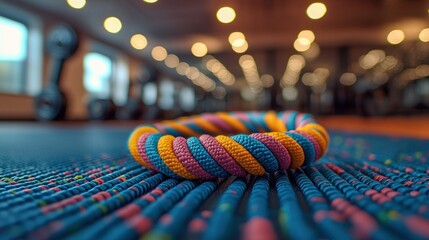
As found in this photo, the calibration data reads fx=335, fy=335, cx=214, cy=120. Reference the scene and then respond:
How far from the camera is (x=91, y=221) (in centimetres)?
25

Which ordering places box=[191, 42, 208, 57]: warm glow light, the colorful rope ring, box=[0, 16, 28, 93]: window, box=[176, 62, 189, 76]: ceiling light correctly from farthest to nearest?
box=[176, 62, 189, 76]: ceiling light → box=[191, 42, 208, 57]: warm glow light → box=[0, 16, 28, 93]: window → the colorful rope ring

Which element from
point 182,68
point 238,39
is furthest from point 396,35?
point 182,68

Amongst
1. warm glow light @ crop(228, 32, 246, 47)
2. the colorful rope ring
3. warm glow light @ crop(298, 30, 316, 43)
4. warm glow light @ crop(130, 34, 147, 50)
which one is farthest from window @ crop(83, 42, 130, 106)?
the colorful rope ring

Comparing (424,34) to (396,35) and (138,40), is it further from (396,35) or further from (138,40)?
(138,40)

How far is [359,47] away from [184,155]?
7354mm

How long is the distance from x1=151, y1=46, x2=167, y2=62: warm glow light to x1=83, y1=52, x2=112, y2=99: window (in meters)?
0.93

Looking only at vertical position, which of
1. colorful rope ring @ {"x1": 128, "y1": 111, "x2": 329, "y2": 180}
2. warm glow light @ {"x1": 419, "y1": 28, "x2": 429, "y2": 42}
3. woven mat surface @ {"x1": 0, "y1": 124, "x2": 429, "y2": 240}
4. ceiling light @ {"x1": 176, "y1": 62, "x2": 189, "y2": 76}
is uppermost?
warm glow light @ {"x1": 419, "y1": 28, "x2": 429, "y2": 42}

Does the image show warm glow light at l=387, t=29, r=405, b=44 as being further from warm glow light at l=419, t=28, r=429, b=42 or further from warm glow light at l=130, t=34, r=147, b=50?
warm glow light at l=130, t=34, r=147, b=50

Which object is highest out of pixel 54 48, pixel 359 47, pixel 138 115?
pixel 359 47

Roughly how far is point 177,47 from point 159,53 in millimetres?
640

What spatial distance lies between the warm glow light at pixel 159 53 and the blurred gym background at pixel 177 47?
0.08ft

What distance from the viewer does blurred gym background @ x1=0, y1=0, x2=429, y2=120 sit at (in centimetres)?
342

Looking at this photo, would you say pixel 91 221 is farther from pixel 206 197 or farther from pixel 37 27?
pixel 37 27

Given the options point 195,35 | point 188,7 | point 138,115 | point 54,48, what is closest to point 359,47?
point 195,35
